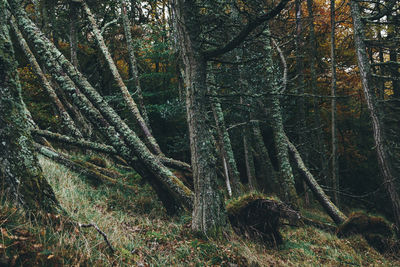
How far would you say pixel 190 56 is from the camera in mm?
4734

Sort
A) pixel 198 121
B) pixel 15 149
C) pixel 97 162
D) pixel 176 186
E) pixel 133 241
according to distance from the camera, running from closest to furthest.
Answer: pixel 15 149 → pixel 133 241 → pixel 198 121 → pixel 176 186 → pixel 97 162

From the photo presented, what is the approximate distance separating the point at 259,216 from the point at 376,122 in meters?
5.13

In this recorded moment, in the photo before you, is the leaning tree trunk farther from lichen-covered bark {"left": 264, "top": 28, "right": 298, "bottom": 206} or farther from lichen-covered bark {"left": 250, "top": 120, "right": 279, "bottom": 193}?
lichen-covered bark {"left": 250, "top": 120, "right": 279, "bottom": 193}

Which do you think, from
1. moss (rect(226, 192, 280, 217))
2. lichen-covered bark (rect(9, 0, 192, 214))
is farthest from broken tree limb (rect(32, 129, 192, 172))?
moss (rect(226, 192, 280, 217))

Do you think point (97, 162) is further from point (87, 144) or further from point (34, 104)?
point (34, 104)

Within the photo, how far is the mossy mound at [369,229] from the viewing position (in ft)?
22.4

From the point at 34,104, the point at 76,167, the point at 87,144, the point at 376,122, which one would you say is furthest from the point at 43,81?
the point at 376,122

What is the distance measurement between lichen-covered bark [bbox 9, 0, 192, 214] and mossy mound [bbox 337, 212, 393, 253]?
15.0 ft

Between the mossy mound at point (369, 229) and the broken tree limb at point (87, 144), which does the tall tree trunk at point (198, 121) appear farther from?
the mossy mound at point (369, 229)

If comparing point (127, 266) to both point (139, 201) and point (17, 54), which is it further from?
point (17, 54)

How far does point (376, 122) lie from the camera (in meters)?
7.88

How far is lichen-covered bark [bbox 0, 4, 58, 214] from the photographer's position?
2.88m

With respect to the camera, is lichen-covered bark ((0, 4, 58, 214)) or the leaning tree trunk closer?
lichen-covered bark ((0, 4, 58, 214))

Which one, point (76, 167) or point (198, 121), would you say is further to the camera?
point (76, 167)
